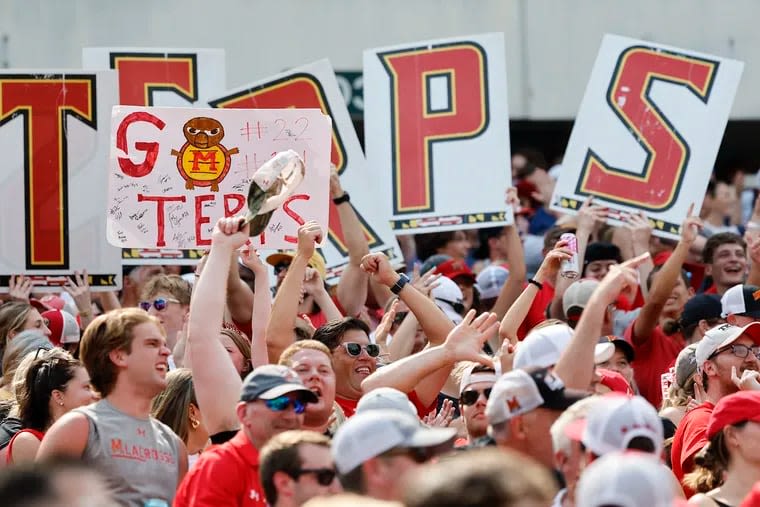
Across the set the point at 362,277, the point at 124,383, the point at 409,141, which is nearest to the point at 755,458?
the point at 124,383

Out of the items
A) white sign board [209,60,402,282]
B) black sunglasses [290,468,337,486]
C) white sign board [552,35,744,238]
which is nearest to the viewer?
black sunglasses [290,468,337,486]

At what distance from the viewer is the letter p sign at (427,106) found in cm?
979

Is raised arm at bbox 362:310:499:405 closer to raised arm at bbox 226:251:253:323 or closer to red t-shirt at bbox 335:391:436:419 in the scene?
red t-shirt at bbox 335:391:436:419

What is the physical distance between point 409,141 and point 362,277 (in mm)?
1492

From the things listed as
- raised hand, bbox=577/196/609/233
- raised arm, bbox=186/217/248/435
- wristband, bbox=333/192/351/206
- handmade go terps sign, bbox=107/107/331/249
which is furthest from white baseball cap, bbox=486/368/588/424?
raised hand, bbox=577/196/609/233

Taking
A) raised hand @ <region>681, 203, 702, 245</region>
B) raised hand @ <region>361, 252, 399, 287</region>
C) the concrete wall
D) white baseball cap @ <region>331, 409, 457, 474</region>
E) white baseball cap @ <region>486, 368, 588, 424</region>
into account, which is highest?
the concrete wall

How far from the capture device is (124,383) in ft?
18.2

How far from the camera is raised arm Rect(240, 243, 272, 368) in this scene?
6.80m

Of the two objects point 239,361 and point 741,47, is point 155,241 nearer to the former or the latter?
point 239,361

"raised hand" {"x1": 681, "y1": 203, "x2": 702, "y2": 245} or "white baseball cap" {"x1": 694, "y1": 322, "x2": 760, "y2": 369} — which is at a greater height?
"raised hand" {"x1": 681, "y1": 203, "x2": 702, "y2": 245}

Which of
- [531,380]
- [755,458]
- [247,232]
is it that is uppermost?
Answer: [247,232]

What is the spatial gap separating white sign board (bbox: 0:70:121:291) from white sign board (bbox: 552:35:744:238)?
288cm

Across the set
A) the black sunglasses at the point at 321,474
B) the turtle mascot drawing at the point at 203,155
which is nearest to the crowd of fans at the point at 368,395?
the black sunglasses at the point at 321,474

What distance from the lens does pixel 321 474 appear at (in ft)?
15.6
